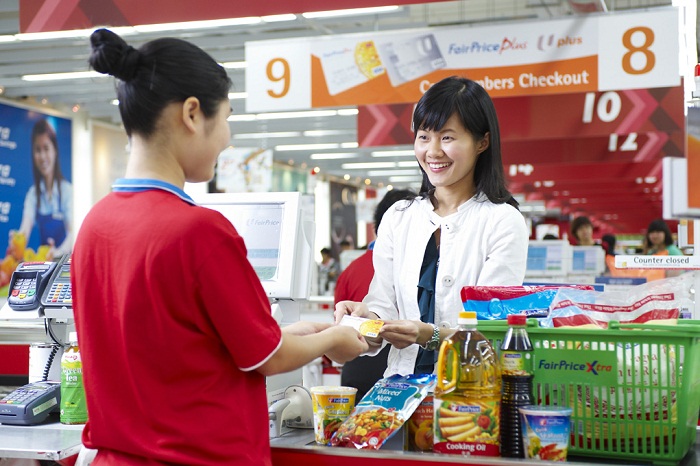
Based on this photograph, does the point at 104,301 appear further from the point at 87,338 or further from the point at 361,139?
the point at 361,139

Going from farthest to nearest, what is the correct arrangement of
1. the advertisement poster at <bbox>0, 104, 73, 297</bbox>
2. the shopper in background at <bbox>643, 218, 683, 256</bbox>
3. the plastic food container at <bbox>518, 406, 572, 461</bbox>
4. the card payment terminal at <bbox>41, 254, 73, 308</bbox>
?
the advertisement poster at <bbox>0, 104, 73, 297</bbox> < the shopper in background at <bbox>643, 218, 683, 256</bbox> < the card payment terminal at <bbox>41, 254, 73, 308</bbox> < the plastic food container at <bbox>518, 406, 572, 461</bbox>

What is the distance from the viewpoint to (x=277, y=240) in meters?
2.44

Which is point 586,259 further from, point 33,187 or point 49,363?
point 33,187

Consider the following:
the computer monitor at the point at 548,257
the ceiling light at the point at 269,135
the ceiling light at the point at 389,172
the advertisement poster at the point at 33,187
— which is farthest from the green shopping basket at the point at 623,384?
the ceiling light at the point at 389,172

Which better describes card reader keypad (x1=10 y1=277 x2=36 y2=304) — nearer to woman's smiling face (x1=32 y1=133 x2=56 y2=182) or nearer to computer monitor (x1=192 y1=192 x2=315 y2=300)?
computer monitor (x1=192 y1=192 x2=315 y2=300)

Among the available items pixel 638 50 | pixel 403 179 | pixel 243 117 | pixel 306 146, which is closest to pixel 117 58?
pixel 638 50

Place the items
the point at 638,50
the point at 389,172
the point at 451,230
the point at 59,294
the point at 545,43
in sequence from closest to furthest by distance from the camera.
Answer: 1. the point at 451,230
2. the point at 59,294
3. the point at 638,50
4. the point at 545,43
5. the point at 389,172

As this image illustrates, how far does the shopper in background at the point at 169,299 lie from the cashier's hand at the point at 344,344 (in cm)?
15

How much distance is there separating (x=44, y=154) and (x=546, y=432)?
14502mm

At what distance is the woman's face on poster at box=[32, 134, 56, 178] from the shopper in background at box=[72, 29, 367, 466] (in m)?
14.0

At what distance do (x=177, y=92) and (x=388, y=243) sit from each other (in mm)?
1099

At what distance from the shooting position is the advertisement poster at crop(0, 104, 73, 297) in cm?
1380

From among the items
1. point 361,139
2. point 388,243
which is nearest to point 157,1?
point 388,243

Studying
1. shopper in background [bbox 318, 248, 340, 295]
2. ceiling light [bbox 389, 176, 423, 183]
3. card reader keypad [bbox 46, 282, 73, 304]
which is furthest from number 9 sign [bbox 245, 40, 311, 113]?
ceiling light [bbox 389, 176, 423, 183]
